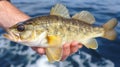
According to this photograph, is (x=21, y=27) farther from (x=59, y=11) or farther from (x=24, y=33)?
(x=59, y=11)

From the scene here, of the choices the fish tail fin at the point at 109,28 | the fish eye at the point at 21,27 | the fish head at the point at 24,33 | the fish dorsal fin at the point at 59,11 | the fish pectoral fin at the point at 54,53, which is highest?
the fish dorsal fin at the point at 59,11

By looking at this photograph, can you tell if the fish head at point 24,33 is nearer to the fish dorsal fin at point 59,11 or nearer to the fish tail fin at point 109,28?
the fish dorsal fin at point 59,11

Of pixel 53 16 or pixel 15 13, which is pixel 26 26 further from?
pixel 15 13

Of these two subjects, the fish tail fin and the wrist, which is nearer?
the fish tail fin

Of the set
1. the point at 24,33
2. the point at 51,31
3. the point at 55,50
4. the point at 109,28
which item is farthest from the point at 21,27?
the point at 109,28

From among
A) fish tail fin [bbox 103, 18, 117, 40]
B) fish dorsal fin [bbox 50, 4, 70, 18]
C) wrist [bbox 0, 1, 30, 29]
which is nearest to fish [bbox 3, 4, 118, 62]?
fish dorsal fin [bbox 50, 4, 70, 18]

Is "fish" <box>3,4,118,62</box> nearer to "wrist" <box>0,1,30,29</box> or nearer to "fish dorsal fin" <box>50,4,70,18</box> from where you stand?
"fish dorsal fin" <box>50,4,70,18</box>

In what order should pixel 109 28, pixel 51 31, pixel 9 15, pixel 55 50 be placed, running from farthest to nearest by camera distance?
pixel 9 15 < pixel 109 28 < pixel 55 50 < pixel 51 31

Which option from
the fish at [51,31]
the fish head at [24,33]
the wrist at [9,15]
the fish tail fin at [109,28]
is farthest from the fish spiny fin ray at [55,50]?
the wrist at [9,15]
